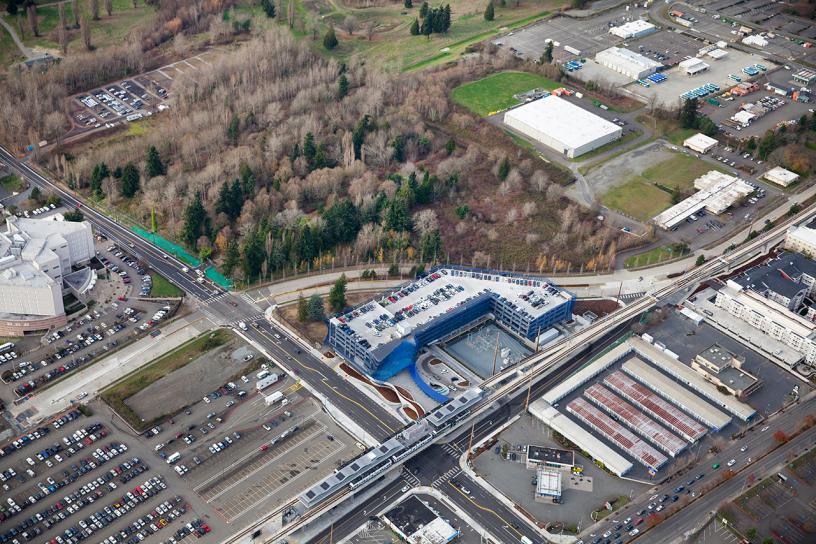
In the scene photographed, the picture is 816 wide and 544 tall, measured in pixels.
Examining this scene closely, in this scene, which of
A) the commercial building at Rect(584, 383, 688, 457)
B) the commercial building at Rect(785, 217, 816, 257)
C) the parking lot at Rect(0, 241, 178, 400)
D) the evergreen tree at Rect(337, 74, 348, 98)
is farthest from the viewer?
the evergreen tree at Rect(337, 74, 348, 98)

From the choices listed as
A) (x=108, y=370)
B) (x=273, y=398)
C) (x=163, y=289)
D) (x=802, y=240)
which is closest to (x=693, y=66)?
(x=802, y=240)

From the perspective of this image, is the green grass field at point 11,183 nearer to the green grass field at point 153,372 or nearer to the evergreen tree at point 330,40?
the green grass field at point 153,372

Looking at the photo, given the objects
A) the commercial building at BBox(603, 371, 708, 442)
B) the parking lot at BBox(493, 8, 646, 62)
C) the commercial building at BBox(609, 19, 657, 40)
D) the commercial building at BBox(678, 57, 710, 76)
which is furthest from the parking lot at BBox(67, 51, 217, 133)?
the commercial building at BBox(603, 371, 708, 442)

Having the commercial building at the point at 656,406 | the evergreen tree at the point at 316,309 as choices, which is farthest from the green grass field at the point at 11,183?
the commercial building at the point at 656,406

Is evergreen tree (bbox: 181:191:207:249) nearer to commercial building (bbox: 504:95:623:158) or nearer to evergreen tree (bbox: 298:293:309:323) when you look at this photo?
evergreen tree (bbox: 298:293:309:323)

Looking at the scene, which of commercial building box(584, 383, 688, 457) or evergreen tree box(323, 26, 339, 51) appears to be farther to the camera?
evergreen tree box(323, 26, 339, 51)

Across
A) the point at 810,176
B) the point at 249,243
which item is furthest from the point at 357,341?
the point at 810,176
